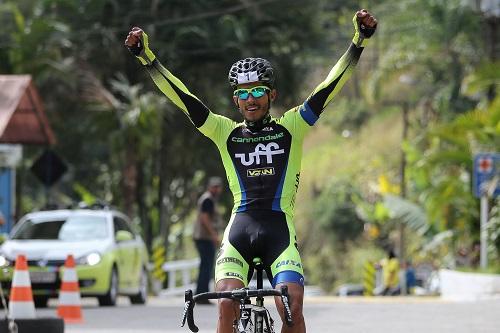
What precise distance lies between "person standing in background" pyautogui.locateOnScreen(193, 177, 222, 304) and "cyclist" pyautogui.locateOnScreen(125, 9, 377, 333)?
40.4 ft

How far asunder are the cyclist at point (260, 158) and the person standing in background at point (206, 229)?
12.3 m

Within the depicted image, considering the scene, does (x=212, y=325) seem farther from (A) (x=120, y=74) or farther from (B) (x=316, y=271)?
→ (B) (x=316, y=271)

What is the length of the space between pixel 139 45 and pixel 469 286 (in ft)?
60.2

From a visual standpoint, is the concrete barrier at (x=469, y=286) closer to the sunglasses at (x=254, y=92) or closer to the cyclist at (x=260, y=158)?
the cyclist at (x=260, y=158)

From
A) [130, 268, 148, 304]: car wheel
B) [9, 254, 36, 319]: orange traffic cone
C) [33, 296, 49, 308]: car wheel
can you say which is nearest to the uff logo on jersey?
[9, 254, 36, 319]: orange traffic cone

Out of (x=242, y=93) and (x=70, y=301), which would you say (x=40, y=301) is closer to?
(x=70, y=301)

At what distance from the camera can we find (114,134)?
35.9 metres

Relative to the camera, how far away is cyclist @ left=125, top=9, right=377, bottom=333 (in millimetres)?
8953

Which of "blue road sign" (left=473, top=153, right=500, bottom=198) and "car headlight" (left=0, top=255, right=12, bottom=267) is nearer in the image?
"car headlight" (left=0, top=255, right=12, bottom=267)

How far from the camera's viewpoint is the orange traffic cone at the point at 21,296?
14703 mm

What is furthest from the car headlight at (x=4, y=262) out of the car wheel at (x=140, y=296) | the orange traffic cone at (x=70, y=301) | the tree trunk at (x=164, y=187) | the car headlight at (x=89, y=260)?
the tree trunk at (x=164, y=187)

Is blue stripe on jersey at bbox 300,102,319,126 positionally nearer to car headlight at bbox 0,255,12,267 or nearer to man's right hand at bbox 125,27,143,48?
man's right hand at bbox 125,27,143,48

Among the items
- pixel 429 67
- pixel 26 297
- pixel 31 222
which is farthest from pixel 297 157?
pixel 429 67

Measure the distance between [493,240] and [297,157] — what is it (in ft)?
68.8
